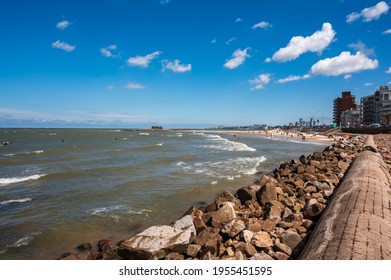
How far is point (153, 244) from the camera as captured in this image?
6020 millimetres

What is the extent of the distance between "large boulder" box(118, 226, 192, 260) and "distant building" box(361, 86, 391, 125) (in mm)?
105475

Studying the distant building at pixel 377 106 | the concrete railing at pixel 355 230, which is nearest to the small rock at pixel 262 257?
the concrete railing at pixel 355 230

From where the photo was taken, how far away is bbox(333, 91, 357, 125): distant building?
448ft

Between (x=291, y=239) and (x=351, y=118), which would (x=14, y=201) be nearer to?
(x=291, y=239)

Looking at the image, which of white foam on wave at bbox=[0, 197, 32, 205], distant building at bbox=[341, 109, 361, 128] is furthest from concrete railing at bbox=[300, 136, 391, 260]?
distant building at bbox=[341, 109, 361, 128]

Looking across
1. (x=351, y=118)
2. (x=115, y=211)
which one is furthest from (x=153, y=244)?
(x=351, y=118)

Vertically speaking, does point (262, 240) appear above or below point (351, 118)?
below

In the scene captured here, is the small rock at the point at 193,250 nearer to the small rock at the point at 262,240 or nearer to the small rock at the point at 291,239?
the small rock at the point at 262,240

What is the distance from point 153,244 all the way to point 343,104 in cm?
15540

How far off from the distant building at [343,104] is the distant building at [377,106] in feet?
68.1

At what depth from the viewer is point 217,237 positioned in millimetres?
6289

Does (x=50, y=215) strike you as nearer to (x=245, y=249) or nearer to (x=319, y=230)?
(x=245, y=249)

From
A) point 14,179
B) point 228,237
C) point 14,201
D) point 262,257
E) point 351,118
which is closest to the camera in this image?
point 262,257

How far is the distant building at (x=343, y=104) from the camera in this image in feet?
448
